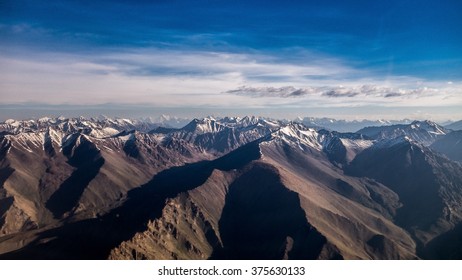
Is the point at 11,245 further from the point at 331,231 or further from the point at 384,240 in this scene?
the point at 384,240

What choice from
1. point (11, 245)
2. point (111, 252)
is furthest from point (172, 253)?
point (11, 245)
